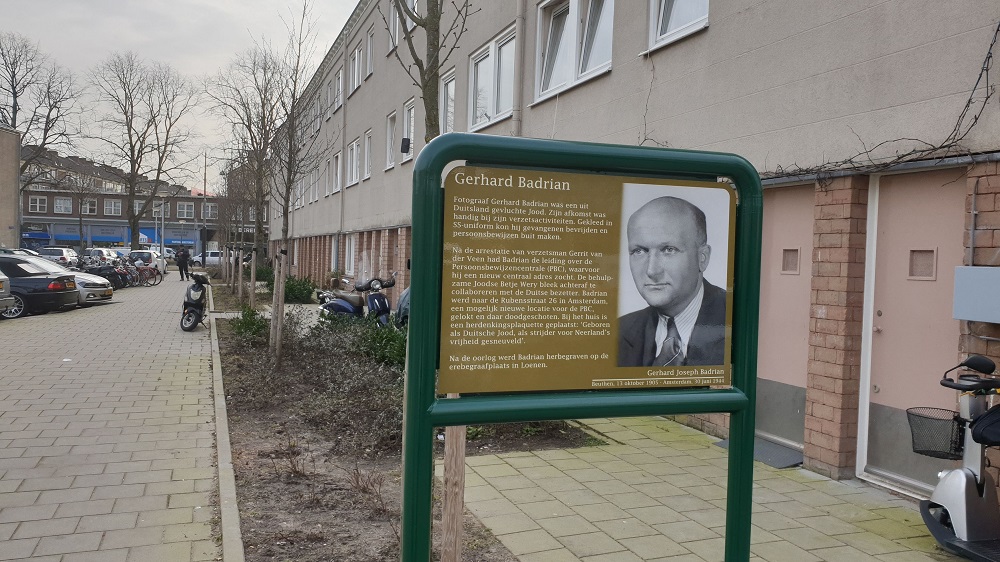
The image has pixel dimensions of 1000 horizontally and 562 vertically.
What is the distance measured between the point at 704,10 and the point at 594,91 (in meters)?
2.17

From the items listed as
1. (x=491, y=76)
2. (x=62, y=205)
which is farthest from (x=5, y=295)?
(x=62, y=205)

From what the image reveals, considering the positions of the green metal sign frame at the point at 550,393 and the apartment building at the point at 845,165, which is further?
the apartment building at the point at 845,165

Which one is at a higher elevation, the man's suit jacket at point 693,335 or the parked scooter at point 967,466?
the man's suit jacket at point 693,335

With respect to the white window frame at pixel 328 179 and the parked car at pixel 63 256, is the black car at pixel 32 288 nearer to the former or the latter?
the white window frame at pixel 328 179

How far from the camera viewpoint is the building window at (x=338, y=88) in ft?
98.6

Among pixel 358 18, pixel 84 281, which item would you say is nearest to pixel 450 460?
pixel 84 281

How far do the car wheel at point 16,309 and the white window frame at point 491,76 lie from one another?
1243cm

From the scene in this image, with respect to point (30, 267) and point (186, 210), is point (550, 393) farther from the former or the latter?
point (186, 210)

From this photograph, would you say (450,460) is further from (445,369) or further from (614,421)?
(614,421)

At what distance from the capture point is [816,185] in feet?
20.5

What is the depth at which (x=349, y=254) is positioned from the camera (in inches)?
1070

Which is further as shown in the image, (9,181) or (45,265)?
(9,181)

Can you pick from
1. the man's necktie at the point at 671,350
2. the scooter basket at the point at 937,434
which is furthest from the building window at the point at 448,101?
the man's necktie at the point at 671,350

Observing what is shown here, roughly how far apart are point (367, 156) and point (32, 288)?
10.1 m
